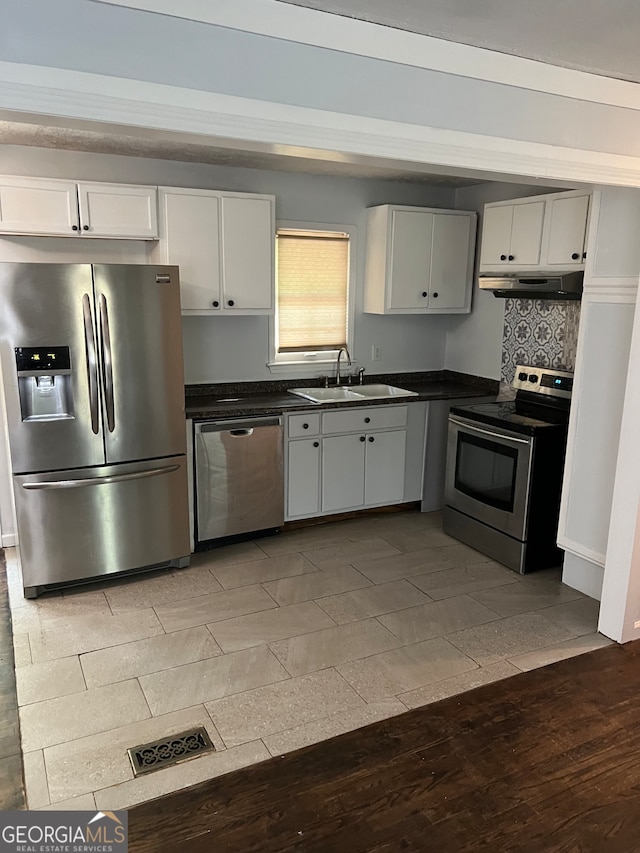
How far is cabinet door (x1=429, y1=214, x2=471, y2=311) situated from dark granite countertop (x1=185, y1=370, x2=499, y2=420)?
609 millimetres

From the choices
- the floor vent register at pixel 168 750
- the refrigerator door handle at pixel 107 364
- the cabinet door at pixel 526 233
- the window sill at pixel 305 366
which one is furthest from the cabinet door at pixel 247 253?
the floor vent register at pixel 168 750

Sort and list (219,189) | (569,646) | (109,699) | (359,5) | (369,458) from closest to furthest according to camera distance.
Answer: (359,5)
(109,699)
(569,646)
(219,189)
(369,458)

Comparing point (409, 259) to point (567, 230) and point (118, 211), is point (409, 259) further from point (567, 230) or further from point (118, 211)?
point (118, 211)

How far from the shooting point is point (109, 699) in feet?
8.77

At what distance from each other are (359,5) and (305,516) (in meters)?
3.08

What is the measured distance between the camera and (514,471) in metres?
3.82

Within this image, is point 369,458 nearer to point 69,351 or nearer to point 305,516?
point 305,516

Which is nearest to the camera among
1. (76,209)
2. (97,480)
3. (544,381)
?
(97,480)

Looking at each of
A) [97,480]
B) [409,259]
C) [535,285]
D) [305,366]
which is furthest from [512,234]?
[97,480]

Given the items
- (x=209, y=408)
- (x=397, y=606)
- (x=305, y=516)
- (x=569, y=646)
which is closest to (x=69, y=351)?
(x=209, y=408)

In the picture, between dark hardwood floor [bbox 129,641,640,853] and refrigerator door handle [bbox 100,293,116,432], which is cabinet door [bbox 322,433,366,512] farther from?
dark hardwood floor [bbox 129,641,640,853]

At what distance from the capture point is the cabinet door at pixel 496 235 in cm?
413

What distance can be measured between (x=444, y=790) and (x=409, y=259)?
348 centimetres

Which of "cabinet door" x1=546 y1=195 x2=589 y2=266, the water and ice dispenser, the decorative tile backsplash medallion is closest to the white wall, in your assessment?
the decorative tile backsplash medallion
